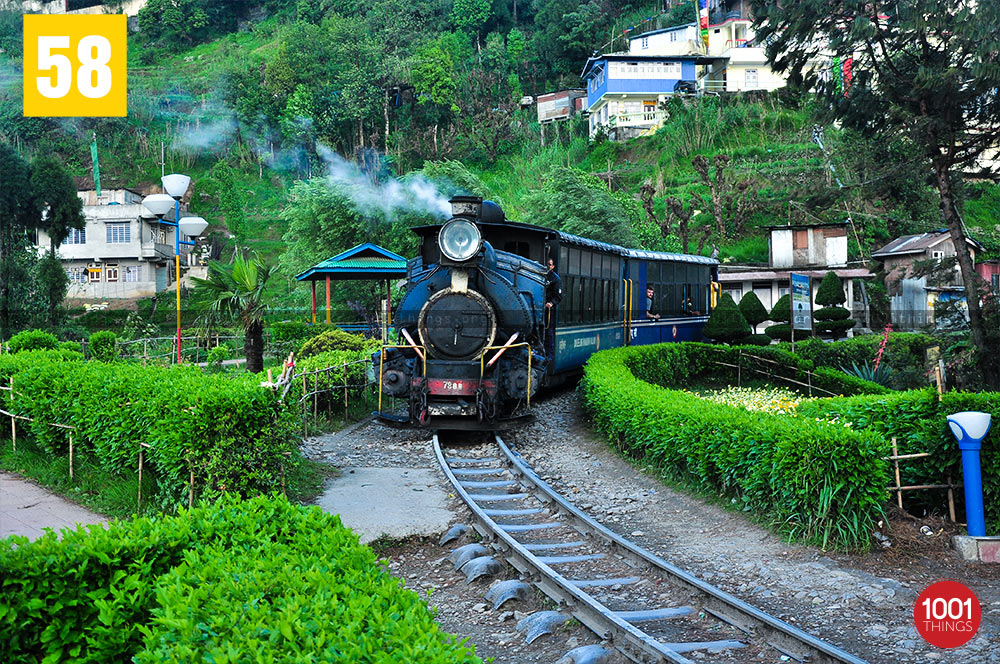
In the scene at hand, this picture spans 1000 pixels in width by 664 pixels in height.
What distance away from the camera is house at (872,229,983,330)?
3759 cm

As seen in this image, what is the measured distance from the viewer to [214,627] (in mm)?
3555

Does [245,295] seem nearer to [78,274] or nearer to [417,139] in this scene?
[78,274]

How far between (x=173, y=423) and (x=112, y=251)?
144 feet

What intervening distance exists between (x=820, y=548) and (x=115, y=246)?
47299 mm

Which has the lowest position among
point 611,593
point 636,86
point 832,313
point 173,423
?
point 611,593

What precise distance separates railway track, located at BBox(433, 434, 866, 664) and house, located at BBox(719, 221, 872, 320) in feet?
107

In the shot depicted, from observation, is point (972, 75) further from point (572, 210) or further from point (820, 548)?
point (572, 210)

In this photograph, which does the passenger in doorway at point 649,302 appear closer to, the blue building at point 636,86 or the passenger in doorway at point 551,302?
the passenger in doorway at point 551,302

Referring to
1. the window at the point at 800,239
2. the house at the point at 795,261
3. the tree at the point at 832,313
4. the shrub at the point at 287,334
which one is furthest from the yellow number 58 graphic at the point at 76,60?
the window at the point at 800,239

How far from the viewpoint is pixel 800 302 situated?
23.4 meters

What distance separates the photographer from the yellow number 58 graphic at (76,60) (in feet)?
37.8

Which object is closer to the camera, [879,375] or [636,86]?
[879,375]

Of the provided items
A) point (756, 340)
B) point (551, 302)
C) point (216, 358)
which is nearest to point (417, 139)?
point (756, 340)

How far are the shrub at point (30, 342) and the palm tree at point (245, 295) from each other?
9.76 ft
